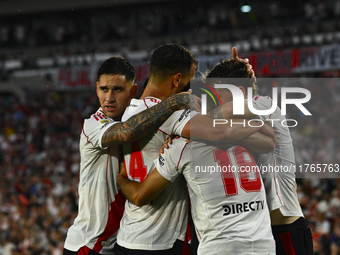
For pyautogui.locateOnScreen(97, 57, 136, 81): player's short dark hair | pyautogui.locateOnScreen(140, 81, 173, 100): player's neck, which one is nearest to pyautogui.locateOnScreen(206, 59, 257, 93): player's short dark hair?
pyautogui.locateOnScreen(140, 81, 173, 100): player's neck

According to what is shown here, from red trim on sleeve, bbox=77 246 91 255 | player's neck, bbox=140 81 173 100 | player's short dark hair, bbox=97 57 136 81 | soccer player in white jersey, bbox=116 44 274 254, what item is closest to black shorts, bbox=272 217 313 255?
soccer player in white jersey, bbox=116 44 274 254

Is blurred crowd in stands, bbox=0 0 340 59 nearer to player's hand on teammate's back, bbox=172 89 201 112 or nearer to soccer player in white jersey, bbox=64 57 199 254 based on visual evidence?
soccer player in white jersey, bbox=64 57 199 254

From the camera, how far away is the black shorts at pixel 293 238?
319cm

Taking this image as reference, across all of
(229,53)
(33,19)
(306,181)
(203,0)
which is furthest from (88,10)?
(306,181)

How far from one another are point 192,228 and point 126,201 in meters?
0.55

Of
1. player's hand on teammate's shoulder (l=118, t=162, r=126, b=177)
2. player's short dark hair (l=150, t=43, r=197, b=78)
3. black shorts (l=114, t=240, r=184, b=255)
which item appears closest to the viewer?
black shorts (l=114, t=240, r=184, b=255)

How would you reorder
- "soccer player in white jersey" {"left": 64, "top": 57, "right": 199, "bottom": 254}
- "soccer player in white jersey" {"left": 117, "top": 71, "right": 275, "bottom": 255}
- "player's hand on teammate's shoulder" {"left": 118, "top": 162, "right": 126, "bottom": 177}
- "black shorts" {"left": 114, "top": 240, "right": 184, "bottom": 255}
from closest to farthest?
"soccer player in white jersey" {"left": 117, "top": 71, "right": 275, "bottom": 255} → "black shorts" {"left": 114, "top": 240, "right": 184, "bottom": 255} → "player's hand on teammate's shoulder" {"left": 118, "top": 162, "right": 126, "bottom": 177} → "soccer player in white jersey" {"left": 64, "top": 57, "right": 199, "bottom": 254}

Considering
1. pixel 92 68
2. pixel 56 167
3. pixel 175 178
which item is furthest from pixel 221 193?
pixel 92 68

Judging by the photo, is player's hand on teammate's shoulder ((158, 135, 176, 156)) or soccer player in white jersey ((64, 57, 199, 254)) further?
soccer player in white jersey ((64, 57, 199, 254))

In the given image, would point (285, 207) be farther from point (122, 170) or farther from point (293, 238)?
point (122, 170)

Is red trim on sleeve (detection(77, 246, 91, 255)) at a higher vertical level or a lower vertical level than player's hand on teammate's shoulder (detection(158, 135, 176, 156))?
lower

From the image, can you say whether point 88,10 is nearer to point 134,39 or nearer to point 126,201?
point 134,39

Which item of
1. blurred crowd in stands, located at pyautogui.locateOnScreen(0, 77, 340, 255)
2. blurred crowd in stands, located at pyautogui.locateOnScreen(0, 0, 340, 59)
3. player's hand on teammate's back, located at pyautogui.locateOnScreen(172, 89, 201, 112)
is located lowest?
blurred crowd in stands, located at pyautogui.locateOnScreen(0, 77, 340, 255)

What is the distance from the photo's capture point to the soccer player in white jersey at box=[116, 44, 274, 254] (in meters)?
2.85
